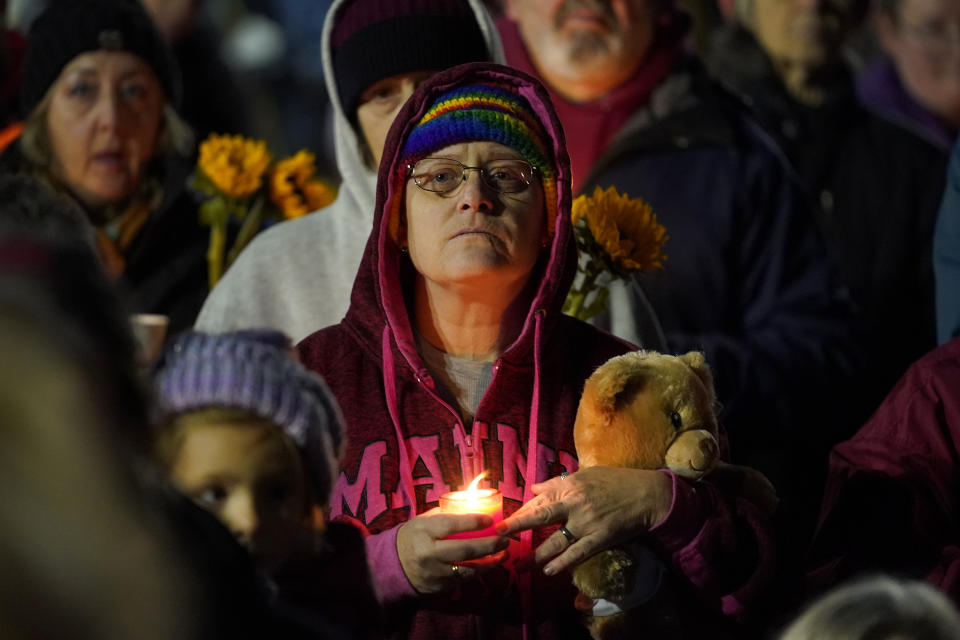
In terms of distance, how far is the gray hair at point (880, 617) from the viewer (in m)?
2.10

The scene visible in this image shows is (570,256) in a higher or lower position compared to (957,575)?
higher

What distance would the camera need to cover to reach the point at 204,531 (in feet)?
5.96

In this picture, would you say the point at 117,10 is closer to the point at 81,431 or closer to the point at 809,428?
the point at 809,428

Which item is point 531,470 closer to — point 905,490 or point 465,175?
point 465,175

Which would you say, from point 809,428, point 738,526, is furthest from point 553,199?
point 809,428

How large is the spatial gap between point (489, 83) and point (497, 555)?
0.97 m

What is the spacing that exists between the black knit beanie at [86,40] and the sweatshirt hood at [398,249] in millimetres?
1952

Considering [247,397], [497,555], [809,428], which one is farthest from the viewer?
[809,428]

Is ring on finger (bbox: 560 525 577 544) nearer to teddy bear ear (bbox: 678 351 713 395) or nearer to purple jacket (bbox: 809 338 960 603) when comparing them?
teddy bear ear (bbox: 678 351 713 395)

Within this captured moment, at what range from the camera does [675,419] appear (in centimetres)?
292

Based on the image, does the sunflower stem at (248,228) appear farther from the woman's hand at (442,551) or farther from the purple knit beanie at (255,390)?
the purple knit beanie at (255,390)

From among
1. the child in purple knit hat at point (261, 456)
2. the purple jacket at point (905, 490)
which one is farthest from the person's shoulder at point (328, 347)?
the purple jacket at point (905, 490)

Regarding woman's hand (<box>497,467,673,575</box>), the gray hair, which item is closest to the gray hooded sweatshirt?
woman's hand (<box>497,467,673,575</box>)

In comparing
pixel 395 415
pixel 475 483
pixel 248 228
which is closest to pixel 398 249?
pixel 395 415
